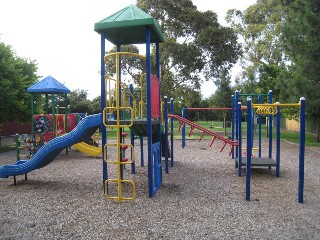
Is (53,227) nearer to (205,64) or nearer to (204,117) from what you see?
(205,64)

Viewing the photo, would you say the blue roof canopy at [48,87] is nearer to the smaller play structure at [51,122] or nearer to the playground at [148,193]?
the smaller play structure at [51,122]

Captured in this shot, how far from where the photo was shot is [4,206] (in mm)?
5340

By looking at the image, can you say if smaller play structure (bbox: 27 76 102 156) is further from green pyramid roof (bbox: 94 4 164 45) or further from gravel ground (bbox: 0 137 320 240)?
green pyramid roof (bbox: 94 4 164 45)

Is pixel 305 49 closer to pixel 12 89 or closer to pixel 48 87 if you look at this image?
pixel 48 87

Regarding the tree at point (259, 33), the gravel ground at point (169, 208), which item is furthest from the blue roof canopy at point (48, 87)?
the tree at point (259, 33)

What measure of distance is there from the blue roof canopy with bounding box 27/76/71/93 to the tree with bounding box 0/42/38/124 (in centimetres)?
167

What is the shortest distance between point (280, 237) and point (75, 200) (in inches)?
134

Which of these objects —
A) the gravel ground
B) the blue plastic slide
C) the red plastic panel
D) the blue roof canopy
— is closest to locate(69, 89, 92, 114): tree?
the blue roof canopy

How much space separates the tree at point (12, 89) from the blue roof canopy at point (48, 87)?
1.67m

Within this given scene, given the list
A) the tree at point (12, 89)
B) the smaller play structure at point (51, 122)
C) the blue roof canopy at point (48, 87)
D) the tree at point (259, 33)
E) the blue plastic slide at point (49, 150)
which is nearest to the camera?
the blue plastic slide at point (49, 150)

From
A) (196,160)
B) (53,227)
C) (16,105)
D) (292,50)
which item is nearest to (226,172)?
(196,160)

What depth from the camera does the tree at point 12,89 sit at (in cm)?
1265

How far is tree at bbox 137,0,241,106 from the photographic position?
21.5m

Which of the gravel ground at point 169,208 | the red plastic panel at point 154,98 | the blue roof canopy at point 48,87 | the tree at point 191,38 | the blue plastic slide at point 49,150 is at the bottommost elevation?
the gravel ground at point 169,208
